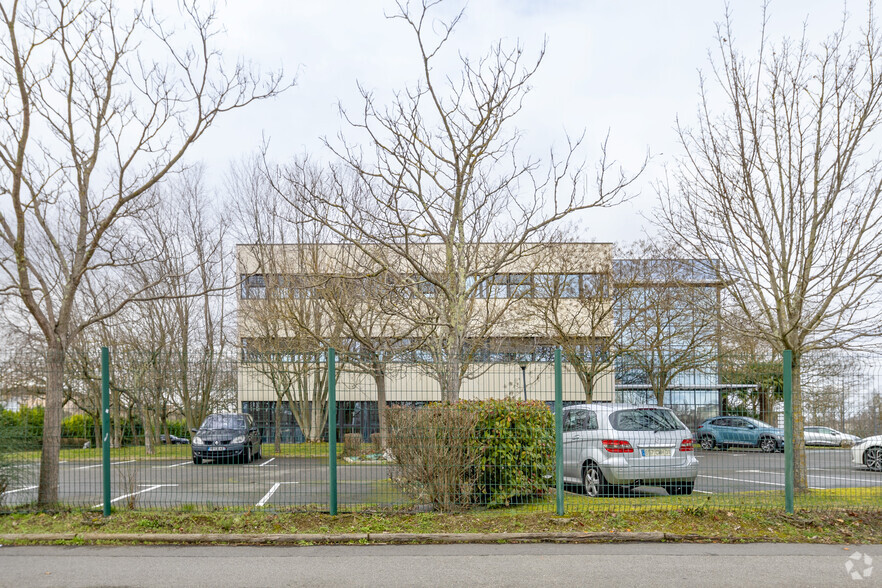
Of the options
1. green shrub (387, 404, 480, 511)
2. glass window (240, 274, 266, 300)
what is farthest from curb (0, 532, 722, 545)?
glass window (240, 274, 266, 300)

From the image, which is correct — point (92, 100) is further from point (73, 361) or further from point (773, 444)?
point (773, 444)

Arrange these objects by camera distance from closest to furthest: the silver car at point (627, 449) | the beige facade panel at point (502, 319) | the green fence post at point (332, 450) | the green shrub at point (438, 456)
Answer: the green fence post at point (332, 450), the green shrub at point (438, 456), the silver car at point (627, 449), the beige facade panel at point (502, 319)

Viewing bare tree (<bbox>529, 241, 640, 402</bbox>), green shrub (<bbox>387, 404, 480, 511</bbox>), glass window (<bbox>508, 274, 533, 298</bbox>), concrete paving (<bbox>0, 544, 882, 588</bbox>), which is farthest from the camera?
bare tree (<bbox>529, 241, 640, 402</bbox>)

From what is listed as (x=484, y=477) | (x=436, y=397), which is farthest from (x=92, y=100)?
(x=484, y=477)

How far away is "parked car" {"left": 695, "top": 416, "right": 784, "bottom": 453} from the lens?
27.2 feet

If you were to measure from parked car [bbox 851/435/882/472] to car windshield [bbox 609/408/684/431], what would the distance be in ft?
7.68

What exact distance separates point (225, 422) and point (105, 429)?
1447 mm

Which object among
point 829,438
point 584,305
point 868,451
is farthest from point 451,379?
point 584,305

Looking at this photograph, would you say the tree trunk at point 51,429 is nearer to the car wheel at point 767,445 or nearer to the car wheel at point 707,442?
the car wheel at point 707,442

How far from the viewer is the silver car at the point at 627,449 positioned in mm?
8641

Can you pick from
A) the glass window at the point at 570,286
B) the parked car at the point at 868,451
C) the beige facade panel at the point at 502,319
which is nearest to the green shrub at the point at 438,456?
the parked car at the point at 868,451

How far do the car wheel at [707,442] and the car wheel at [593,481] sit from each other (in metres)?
1.46

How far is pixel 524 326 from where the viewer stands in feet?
90.3

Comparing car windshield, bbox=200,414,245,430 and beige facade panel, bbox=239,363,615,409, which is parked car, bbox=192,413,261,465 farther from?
beige facade panel, bbox=239,363,615,409
